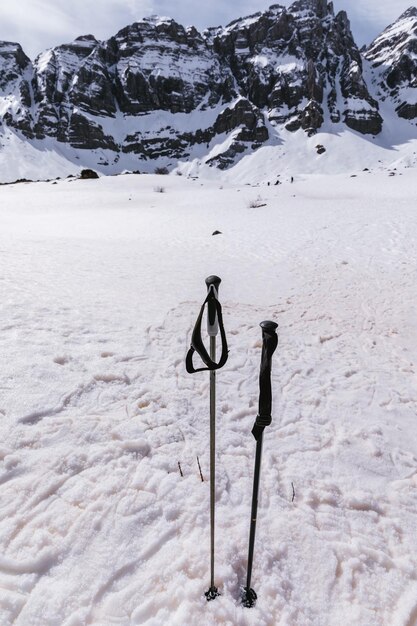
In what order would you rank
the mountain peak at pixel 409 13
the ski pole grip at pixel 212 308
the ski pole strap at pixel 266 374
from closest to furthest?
the ski pole strap at pixel 266 374, the ski pole grip at pixel 212 308, the mountain peak at pixel 409 13

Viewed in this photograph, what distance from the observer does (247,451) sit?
4027 millimetres

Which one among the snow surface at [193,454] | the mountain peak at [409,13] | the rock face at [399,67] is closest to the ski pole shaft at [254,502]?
the snow surface at [193,454]

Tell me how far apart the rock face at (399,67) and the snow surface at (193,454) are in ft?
531

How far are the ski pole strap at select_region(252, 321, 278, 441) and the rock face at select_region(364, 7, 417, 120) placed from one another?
16636 centimetres

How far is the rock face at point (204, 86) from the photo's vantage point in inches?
5044

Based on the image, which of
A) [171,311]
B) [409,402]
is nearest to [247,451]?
[409,402]

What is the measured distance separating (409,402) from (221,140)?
144 meters

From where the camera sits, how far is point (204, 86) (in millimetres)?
146375

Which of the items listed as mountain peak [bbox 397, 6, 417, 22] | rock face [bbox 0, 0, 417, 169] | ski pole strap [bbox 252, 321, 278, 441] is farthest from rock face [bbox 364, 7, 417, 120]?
ski pole strap [bbox 252, 321, 278, 441]

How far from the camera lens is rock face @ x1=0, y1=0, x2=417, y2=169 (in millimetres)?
128125

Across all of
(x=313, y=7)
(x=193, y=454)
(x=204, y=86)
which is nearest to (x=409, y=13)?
(x=313, y=7)

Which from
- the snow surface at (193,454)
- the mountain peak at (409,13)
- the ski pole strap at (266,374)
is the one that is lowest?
the snow surface at (193,454)

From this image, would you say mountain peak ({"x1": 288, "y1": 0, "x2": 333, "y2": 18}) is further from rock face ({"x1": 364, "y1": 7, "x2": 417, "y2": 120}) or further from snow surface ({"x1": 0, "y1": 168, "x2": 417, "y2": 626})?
snow surface ({"x1": 0, "y1": 168, "x2": 417, "y2": 626})

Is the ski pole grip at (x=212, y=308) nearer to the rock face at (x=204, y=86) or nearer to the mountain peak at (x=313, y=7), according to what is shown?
the rock face at (x=204, y=86)
